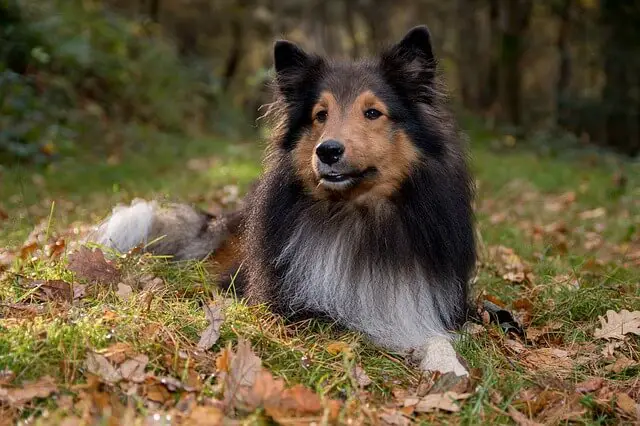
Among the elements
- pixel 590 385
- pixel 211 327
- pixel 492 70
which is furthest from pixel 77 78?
pixel 492 70

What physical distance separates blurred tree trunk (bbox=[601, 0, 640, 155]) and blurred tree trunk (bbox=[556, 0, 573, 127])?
1.37m

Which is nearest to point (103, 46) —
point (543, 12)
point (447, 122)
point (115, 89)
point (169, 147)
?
point (115, 89)

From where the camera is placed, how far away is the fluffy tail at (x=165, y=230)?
504cm

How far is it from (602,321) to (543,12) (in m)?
21.0

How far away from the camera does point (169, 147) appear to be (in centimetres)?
1380

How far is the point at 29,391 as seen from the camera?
2.78 meters

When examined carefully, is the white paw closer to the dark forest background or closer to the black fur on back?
the black fur on back

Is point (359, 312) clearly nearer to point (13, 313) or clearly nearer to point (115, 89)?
point (13, 313)

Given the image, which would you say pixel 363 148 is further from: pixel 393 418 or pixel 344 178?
pixel 393 418

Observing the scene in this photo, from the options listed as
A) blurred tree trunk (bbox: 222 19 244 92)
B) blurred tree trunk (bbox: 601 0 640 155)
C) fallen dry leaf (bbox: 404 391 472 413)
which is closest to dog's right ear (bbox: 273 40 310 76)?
fallen dry leaf (bbox: 404 391 472 413)

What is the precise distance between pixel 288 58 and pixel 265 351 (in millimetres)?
1864

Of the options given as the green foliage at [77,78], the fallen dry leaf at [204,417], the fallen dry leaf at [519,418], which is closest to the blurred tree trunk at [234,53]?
the green foliage at [77,78]

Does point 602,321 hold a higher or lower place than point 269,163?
lower

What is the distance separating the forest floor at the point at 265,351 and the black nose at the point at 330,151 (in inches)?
36.4
